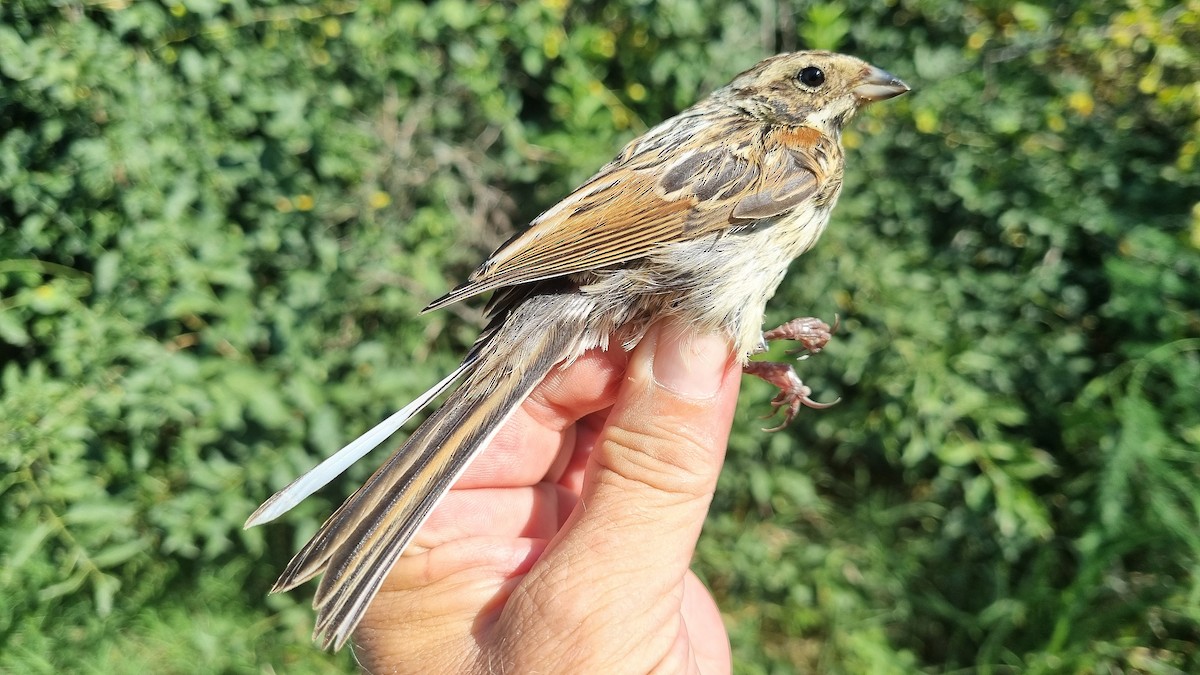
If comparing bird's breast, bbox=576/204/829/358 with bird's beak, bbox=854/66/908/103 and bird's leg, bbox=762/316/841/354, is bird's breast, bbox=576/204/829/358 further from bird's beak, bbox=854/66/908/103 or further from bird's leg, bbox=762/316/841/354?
bird's beak, bbox=854/66/908/103

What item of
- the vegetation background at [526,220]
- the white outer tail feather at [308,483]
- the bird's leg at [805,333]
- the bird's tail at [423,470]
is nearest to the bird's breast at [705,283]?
the bird's tail at [423,470]

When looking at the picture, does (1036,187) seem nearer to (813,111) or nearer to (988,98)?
(988,98)

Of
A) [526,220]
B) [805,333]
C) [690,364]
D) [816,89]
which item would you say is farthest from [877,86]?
[526,220]

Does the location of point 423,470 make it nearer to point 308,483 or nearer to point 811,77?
point 308,483

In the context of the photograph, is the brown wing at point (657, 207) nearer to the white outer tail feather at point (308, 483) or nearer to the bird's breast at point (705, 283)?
the bird's breast at point (705, 283)

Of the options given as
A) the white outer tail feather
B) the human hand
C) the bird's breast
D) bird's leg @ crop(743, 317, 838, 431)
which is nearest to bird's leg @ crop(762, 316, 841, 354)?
bird's leg @ crop(743, 317, 838, 431)
